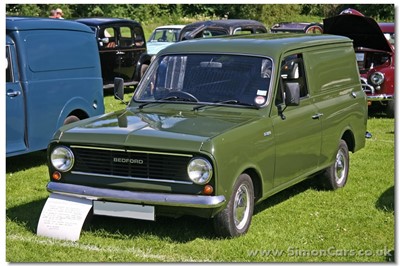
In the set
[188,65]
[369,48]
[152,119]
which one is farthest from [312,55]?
[369,48]

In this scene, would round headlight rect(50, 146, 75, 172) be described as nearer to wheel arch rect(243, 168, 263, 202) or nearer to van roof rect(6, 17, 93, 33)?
wheel arch rect(243, 168, 263, 202)

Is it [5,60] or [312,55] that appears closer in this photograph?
[312,55]

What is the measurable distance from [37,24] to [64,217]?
3973mm

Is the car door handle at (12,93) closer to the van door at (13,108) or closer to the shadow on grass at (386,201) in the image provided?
the van door at (13,108)

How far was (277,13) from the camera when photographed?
39781mm

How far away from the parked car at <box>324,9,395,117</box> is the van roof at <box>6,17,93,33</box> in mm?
5632

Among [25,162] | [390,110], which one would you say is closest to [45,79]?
[25,162]

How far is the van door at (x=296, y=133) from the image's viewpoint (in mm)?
7047

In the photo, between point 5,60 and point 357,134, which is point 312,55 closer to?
point 357,134

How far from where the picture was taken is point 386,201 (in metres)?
8.04

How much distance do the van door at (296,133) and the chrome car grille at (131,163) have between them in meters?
1.25

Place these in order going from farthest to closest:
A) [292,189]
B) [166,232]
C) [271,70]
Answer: [292,189]
[271,70]
[166,232]

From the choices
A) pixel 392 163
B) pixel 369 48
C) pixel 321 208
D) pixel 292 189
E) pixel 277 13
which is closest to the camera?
pixel 321 208

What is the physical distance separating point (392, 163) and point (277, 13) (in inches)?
1199
